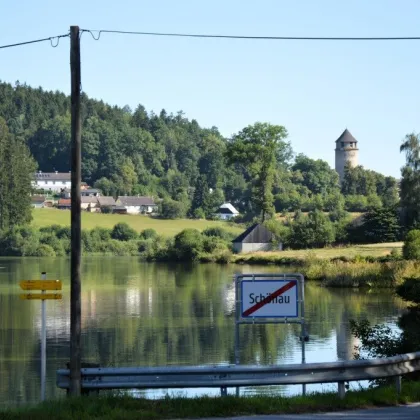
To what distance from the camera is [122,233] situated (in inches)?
4980

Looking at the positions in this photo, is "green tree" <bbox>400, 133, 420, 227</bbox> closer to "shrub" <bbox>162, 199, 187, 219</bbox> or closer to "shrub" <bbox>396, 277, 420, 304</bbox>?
"shrub" <bbox>396, 277, 420, 304</bbox>

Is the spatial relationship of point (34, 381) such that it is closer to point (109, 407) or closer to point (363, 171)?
point (109, 407)

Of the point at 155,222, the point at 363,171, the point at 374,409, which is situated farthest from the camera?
the point at 363,171

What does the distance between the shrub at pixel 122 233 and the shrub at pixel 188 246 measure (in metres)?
25.7

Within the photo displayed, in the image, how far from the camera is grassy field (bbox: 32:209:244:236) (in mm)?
134875

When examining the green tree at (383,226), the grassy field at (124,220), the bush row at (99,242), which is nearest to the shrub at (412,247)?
the green tree at (383,226)

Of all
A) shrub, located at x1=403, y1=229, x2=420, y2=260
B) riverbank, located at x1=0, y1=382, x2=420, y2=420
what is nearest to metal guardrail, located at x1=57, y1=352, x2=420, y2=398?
riverbank, located at x1=0, y1=382, x2=420, y2=420

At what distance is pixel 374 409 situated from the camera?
47.4 ft

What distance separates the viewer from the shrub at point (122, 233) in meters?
126

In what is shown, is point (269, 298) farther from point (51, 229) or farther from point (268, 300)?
point (51, 229)

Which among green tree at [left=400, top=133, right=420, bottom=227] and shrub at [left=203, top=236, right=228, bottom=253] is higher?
green tree at [left=400, top=133, right=420, bottom=227]

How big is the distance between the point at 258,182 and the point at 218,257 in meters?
13.4

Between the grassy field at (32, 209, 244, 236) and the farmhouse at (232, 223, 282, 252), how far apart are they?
2481 centimetres

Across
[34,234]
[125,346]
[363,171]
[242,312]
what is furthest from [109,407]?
[363,171]
